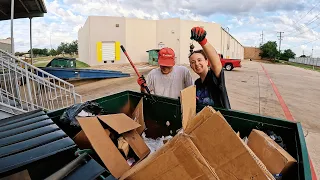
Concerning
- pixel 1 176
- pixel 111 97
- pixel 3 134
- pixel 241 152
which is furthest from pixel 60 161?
pixel 111 97

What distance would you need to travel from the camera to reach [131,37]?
24906 millimetres

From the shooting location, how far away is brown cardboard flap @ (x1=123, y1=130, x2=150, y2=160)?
199 centimetres

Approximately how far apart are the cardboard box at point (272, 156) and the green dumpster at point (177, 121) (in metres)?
0.07

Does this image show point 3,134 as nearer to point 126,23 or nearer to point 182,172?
point 182,172

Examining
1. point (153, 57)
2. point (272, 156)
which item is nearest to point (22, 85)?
point (272, 156)

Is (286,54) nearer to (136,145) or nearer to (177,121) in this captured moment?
(177,121)

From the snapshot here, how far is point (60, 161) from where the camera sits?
129 cm

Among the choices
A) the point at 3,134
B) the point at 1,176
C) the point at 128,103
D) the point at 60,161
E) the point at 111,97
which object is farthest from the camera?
the point at 128,103

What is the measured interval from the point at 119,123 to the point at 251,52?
7344cm

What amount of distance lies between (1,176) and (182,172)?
89 centimetres

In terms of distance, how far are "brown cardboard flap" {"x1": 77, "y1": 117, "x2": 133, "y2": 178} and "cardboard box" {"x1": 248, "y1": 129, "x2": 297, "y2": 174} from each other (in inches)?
36.8

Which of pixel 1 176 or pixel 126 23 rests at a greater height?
pixel 126 23

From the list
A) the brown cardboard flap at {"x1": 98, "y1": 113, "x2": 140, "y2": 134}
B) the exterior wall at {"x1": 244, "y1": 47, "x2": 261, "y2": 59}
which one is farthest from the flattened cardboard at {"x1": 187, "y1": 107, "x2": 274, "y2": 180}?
the exterior wall at {"x1": 244, "y1": 47, "x2": 261, "y2": 59}

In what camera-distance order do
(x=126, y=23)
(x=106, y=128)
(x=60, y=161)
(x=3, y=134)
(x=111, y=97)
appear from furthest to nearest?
(x=126, y=23) → (x=111, y=97) → (x=106, y=128) → (x=3, y=134) → (x=60, y=161)
